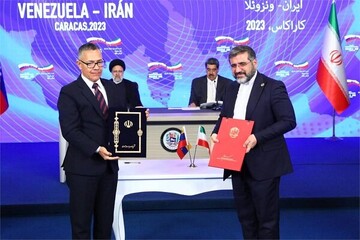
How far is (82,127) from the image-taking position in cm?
284

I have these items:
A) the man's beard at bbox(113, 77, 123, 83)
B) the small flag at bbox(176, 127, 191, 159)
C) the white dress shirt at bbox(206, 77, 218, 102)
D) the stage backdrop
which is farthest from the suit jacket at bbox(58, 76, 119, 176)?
the stage backdrop

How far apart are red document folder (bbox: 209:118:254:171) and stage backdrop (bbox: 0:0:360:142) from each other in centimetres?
524

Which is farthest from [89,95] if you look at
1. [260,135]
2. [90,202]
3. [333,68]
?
[333,68]

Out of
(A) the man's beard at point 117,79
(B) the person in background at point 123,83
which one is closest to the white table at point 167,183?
(B) the person in background at point 123,83

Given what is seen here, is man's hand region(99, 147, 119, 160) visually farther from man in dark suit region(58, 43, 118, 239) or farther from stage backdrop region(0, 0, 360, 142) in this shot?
A: stage backdrop region(0, 0, 360, 142)

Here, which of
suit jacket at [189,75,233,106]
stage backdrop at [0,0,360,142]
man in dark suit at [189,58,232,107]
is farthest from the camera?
stage backdrop at [0,0,360,142]

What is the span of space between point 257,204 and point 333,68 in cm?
467

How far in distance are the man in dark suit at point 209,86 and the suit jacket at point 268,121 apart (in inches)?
132

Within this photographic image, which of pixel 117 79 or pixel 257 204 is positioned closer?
pixel 257 204

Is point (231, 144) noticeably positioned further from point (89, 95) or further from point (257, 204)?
point (89, 95)

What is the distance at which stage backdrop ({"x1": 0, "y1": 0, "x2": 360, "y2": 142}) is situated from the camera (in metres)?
7.92

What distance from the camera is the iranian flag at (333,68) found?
7141mm

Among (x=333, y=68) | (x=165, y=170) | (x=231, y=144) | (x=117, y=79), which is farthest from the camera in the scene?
(x=333, y=68)

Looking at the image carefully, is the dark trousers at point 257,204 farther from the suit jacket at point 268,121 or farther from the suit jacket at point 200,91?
the suit jacket at point 200,91
